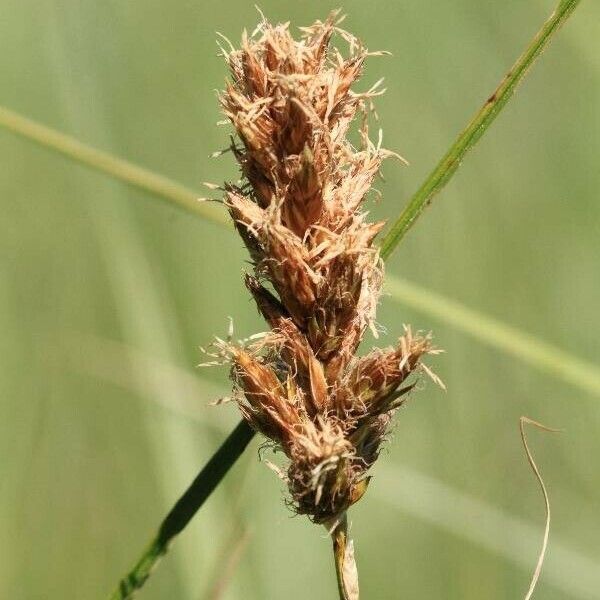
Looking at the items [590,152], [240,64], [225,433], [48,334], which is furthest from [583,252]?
[240,64]

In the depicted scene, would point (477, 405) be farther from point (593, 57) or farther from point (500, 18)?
point (500, 18)

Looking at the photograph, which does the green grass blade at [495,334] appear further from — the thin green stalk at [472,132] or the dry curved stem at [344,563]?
the dry curved stem at [344,563]

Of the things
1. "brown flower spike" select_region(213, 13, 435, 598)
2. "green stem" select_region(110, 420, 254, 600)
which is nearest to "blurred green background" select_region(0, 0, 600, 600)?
"green stem" select_region(110, 420, 254, 600)

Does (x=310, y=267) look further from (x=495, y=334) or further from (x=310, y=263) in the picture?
(x=495, y=334)

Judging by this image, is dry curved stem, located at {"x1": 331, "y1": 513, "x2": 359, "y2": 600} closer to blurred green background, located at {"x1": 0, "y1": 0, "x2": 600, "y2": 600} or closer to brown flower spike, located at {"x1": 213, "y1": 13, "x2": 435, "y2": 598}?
brown flower spike, located at {"x1": 213, "y1": 13, "x2": 435, "y2": 598}

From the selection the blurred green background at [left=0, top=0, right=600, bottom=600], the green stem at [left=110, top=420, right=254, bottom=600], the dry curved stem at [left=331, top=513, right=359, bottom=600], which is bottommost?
the blurred green background at [left=0, top=0, right=600, bottom=600]

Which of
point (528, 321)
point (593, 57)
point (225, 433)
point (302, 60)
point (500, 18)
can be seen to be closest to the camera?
point (302, 60)

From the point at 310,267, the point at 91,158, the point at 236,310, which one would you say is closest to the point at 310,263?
the point at 310,267
